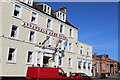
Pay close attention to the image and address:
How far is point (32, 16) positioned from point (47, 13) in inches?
138

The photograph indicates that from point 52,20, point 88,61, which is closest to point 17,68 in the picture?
point 52,20

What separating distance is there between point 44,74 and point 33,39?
7.78m

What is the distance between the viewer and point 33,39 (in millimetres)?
22734

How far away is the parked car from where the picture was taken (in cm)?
1611

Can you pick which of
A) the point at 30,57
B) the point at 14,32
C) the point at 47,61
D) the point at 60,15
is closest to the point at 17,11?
the point at 14,32

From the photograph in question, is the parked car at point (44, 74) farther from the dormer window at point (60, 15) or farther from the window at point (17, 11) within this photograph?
the dormer window at point (60, 15)

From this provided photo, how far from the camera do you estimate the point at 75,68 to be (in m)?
30.5

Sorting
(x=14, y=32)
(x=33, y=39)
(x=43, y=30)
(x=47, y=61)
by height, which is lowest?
(x=47, y=61)

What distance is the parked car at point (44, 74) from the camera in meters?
16.1

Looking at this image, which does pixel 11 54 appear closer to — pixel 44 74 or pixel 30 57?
pixel 30 57

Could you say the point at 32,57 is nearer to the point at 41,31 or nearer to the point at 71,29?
the point at 41,31

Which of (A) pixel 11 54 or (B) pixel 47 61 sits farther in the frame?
(B) pixel 47 61

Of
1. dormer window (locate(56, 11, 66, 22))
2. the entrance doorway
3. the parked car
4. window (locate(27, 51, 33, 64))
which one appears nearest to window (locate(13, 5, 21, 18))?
window (locate(27, 51, 33, 64))

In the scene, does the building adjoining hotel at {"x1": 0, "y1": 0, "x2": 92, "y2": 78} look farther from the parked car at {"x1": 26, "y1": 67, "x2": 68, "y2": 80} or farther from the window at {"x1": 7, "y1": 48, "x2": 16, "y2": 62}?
the parked car at {"x1": 26, "y1": 67, "x2": 68, "y2": 80}
